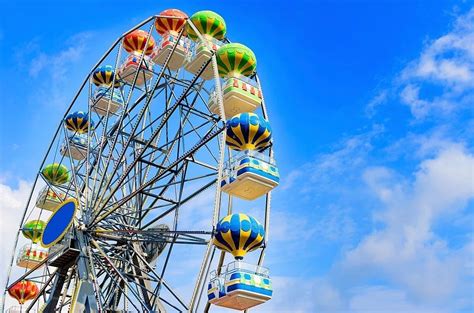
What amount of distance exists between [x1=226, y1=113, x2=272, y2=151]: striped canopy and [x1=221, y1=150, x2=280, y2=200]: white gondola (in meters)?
A: 0.34

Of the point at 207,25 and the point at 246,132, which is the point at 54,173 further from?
the point at 246,132

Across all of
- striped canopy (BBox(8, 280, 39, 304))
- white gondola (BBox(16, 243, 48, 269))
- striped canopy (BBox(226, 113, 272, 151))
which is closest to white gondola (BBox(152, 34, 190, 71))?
striped canopy (BBox(226, 113, 272, 151))

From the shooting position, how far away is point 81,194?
2167 cm

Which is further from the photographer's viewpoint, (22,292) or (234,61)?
(22,292)

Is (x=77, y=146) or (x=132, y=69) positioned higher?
(x=132, y=69)

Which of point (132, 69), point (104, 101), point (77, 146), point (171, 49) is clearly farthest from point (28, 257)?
point (171, 49)

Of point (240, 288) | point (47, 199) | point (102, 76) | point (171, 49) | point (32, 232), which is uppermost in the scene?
point (102, 76)

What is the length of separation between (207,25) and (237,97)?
4.44m

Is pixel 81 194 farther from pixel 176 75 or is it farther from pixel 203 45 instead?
pixel 203 45

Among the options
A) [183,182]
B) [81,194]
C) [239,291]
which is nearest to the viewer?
[239,291]

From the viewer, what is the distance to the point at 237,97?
17609 millimetres

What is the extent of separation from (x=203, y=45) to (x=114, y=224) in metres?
7.25

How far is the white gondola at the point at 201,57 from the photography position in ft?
63.0

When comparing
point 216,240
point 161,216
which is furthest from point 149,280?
point 216,240
